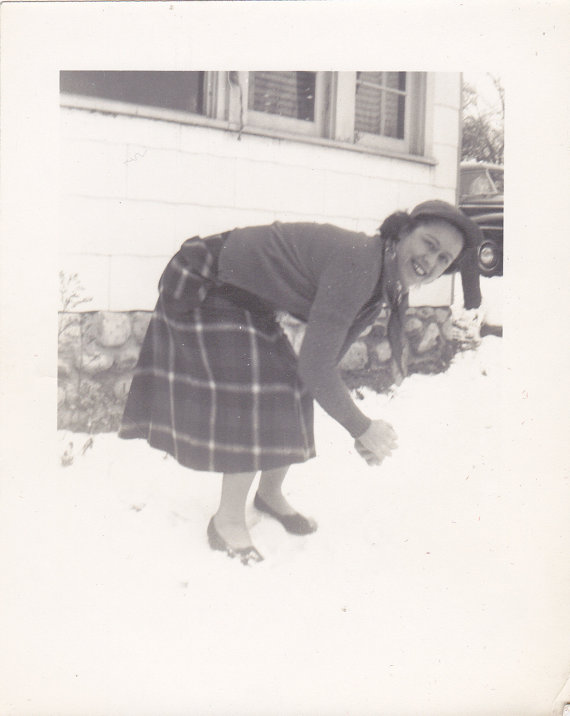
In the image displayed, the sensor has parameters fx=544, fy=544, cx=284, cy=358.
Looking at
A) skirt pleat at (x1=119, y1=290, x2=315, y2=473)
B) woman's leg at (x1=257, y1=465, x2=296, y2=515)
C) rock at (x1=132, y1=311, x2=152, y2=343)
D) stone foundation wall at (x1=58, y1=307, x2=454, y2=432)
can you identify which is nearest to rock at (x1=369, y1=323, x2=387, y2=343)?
stone foundation wall at (x1=58, y1=307, x2=454, y2=432)

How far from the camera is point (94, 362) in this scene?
90 cm

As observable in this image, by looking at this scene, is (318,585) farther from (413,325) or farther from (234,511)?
(413,325)

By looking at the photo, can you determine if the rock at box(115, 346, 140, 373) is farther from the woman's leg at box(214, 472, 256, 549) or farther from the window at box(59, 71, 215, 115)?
the window at box(59, 71, 215, 115)

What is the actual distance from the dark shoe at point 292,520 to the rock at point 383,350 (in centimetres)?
29

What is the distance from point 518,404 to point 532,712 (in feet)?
1.65

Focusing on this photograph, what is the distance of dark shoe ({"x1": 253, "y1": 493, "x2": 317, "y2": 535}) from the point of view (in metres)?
0.88

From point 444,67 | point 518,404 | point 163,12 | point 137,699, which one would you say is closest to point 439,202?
point 444,67

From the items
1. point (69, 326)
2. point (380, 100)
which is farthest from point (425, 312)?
point (69, 326)

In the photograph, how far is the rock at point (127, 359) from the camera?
0.91 m

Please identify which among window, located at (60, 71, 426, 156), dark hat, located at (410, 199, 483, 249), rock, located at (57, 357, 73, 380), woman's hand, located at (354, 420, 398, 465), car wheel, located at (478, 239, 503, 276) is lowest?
woman's hand, located at (354, 420, 398, 465)

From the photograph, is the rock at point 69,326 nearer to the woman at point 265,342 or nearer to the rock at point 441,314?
the woman at point 265,342

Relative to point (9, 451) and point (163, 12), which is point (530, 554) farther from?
point (163, 12)

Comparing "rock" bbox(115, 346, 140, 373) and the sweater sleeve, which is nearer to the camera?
the sweater sleeve

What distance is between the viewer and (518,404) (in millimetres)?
920
